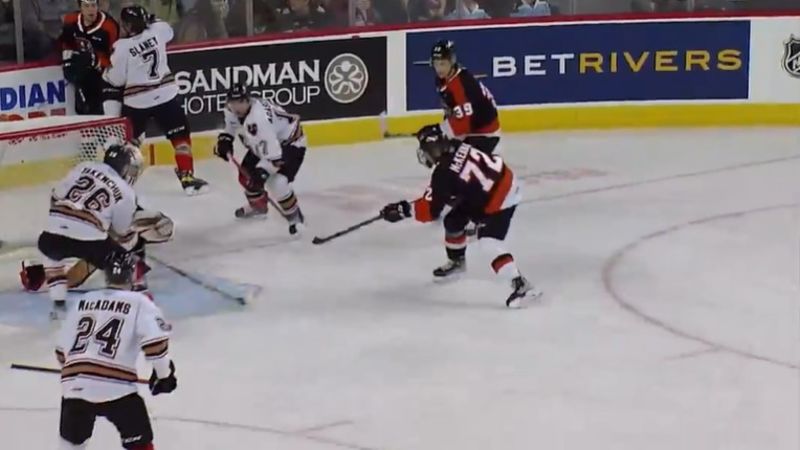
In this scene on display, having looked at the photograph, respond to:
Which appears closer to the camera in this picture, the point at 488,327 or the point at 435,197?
the point at 488,327

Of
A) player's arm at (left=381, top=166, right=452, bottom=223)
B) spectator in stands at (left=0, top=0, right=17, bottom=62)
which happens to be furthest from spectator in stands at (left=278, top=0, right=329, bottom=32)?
player's arm at (left=381, top=166, right=452, bottom=223)

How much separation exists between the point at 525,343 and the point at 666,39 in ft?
16.0

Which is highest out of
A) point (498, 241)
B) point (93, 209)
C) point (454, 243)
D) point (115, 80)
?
point (115, 80)

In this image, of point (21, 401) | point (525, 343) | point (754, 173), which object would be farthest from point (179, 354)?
point (754, 173)

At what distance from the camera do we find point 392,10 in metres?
10.2

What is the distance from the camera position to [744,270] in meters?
7.16

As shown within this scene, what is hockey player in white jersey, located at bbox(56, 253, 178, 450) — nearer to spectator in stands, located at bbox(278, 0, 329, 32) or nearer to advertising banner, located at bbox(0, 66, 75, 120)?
advertising banner, located at bbox(0, 66, 75, 120)

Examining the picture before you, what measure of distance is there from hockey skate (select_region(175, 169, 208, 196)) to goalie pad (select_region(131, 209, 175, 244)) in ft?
7.71

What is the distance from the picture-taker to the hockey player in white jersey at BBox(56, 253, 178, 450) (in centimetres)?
415

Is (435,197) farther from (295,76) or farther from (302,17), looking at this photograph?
(302,17)

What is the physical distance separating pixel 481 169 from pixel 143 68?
2.86 m

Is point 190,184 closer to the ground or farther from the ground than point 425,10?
closer to the ground

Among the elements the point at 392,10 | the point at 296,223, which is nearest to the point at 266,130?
the point at 296,223

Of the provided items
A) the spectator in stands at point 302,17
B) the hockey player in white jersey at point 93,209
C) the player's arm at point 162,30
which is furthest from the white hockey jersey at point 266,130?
the spectator in stands at point 302,17
